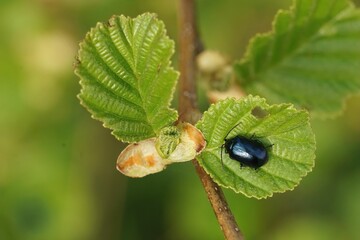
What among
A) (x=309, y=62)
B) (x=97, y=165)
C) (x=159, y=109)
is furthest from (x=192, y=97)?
(x=97, y=165)

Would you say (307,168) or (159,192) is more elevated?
(159,192)

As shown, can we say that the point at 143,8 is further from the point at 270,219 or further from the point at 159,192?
the point at 270,219

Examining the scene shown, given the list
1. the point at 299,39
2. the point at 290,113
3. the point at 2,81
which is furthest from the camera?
the point at 2,81

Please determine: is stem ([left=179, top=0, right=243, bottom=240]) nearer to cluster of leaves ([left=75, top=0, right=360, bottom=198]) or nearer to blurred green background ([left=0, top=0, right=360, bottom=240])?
cluster of leaves ([left=75, top=0, right=360, bottom=198])

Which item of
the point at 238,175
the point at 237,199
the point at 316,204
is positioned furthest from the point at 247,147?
the point at 316,204

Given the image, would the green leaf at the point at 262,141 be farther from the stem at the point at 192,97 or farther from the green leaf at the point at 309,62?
the green leaf at the point at 309,62

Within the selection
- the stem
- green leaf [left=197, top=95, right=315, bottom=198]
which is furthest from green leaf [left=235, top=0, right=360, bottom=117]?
green leaf [left=197, top=95, right=315, bottom=198]
